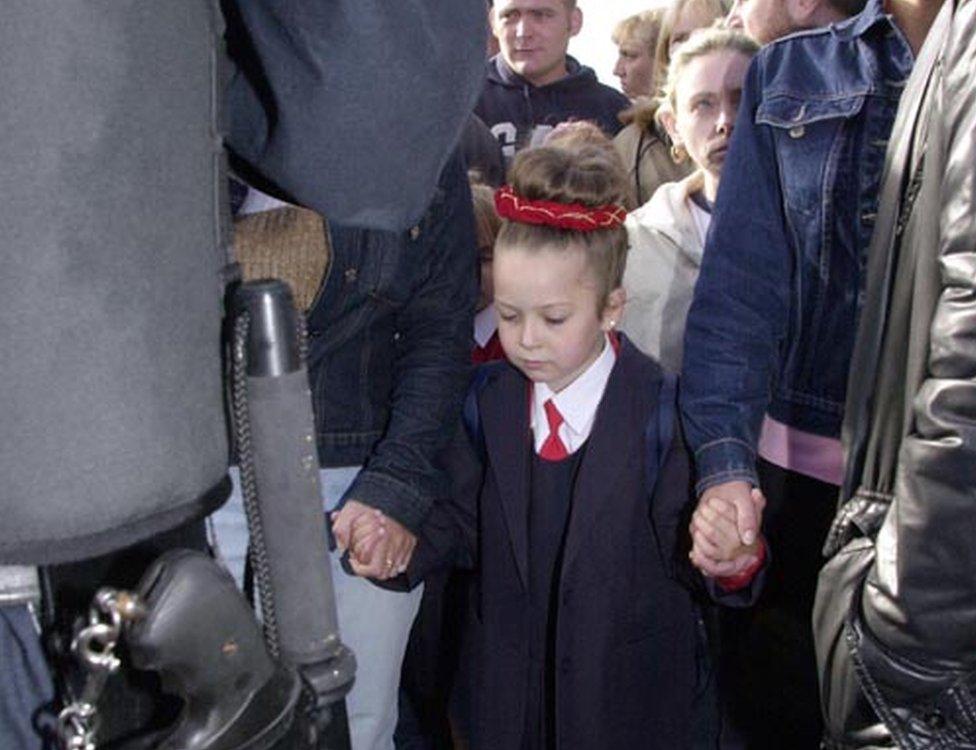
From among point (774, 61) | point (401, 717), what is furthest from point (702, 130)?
point (401, 717)

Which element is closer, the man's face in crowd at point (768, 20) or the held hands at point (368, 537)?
the held hands at point (368, 537)

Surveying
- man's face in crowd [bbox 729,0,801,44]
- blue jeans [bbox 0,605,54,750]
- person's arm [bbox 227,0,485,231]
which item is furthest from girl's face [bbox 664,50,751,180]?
blue jeans [bbox 0,605,54,750]

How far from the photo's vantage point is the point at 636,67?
4367 millimetres

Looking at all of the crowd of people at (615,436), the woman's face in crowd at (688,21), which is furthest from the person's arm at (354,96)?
the woman's face in crowd at (688,21)

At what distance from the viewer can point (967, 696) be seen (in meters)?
1.31

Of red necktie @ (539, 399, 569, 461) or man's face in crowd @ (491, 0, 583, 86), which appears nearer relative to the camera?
red necktie @ (539, 399, 569, 461)

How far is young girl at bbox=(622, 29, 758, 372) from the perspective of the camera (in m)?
2.64

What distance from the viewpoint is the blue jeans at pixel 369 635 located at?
6.80ft

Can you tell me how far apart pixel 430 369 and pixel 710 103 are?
1109 mm

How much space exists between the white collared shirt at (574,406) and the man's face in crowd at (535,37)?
1833mm

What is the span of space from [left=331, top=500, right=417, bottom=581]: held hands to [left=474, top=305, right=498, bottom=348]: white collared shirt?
76 centimetres

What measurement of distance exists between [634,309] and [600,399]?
1.91 ft

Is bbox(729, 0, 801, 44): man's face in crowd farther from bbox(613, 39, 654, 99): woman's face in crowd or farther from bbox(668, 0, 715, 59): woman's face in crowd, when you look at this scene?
bbox(613, 39, 654, 99): woman's face in crowd

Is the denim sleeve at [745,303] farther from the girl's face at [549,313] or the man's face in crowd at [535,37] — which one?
the man's face in crowd at [535,37]
